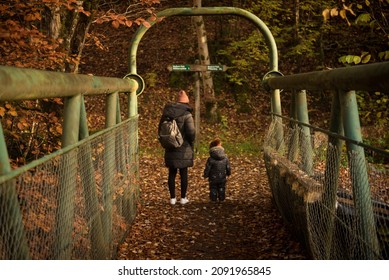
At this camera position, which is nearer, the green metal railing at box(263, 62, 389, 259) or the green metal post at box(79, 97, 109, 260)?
the green metal railing at box(263, 62, 389, 259)

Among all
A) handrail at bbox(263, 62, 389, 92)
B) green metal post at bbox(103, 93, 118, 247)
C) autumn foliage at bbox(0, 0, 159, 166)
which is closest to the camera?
handrail at bbox(263, 62, 389, 92)

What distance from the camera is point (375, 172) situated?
2791 millimetres

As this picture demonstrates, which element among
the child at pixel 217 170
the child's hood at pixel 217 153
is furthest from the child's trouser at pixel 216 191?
the child's hood at pixel 217 153

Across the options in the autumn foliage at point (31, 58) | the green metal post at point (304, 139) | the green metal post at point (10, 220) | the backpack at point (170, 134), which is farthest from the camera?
the backpack at point (170, 134)

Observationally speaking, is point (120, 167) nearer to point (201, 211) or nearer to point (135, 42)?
point (201, 211)

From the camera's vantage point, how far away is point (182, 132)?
24.0ft

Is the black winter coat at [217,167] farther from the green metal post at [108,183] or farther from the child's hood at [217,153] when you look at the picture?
the green metal post at [108,183]

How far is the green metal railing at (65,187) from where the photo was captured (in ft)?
6.62

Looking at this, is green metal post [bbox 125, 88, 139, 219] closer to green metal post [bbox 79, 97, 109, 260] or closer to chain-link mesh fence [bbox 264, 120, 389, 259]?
chain-link mesh fence [bbox 264, 120, 389, 259]

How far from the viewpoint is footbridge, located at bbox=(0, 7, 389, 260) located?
2.21 metres

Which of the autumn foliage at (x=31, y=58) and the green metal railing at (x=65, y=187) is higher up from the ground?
the autumn foliage at (x=31, y=58)

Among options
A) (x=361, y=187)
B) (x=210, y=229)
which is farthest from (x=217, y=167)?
(x=361, y=187)

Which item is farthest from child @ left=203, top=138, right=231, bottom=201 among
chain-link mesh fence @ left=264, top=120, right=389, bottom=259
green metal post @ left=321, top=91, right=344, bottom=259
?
green metal post @ left=321, top=91, right=344, bottom=259

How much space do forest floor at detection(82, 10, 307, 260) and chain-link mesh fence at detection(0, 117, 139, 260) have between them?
84cm
